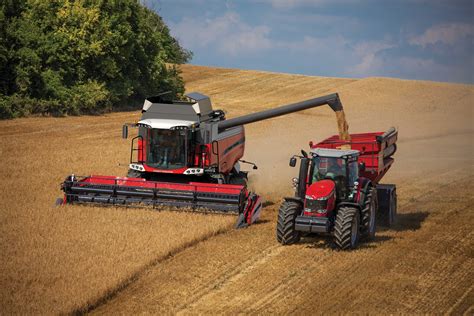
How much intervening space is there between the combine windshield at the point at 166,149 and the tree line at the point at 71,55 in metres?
21.5

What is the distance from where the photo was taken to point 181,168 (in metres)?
20.3

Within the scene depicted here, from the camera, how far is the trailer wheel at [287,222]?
16.3m

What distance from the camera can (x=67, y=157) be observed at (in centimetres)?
2997

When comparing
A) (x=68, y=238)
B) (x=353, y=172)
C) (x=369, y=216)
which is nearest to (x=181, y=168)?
(x=68, y=238)

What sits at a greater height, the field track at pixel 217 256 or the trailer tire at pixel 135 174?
the trailer tire at pixel 135 174

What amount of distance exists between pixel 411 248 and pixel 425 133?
80.8ft

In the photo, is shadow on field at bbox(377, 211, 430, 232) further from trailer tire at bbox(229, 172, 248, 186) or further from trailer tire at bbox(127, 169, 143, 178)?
trailer tire at bbox(127, 169, 143, 178)

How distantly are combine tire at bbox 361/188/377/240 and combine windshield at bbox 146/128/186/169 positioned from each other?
5295 mm

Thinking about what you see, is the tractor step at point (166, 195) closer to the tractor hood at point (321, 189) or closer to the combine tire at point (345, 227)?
the tractor hood at point (321, 189)

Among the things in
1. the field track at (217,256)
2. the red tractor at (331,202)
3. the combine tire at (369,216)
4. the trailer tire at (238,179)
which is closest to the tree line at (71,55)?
the field track at (217,256)

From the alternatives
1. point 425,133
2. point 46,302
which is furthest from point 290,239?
point 425,133

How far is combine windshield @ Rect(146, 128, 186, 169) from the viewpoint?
20391 millimetres

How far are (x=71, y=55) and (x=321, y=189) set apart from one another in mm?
29458

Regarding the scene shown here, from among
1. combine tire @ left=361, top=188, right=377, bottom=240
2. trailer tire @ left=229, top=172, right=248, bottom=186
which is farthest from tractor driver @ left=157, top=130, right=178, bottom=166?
combine tire @ left=361, top=188, right=377, bottom=240
